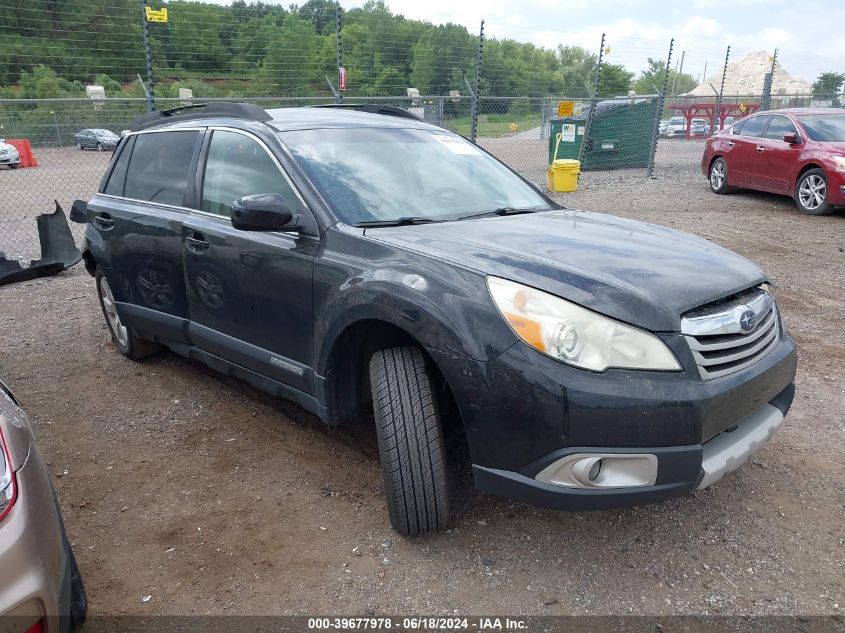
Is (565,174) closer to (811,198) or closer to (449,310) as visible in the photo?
(811,198)

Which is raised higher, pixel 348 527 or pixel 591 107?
pixel 591 107

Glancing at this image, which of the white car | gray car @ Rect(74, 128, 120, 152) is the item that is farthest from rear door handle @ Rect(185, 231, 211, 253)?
the white car

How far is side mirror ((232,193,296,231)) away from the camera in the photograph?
293 cm

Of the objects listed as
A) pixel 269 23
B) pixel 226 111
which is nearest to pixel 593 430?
pixel 226 111

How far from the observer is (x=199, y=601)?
8.20 ft

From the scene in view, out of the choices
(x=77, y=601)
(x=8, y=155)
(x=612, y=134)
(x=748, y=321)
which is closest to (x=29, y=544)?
(x=77, y=601)

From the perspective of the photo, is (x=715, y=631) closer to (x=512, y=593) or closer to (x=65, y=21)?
(x=512, y=593)

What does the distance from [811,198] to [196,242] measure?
9666 millimetres

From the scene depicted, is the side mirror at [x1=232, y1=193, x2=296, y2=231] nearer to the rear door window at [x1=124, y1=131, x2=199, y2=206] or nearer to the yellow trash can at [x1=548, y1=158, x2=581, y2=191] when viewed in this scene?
the rear door window at [x1=124, y1=131, x2=199, y2=206]

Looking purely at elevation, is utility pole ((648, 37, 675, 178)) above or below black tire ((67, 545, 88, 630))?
above

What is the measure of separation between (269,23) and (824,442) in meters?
12.5

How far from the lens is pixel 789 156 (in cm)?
1052

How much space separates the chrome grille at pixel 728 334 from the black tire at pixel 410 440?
3.24 ft

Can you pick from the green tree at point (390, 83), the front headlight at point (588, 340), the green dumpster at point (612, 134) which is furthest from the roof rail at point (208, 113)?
the green dumpster at point (612, 134)
